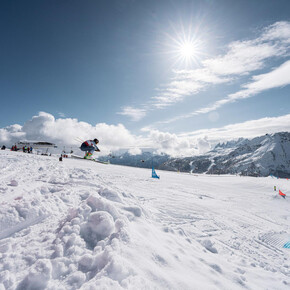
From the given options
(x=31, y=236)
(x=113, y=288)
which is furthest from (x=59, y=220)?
(x=113, y=288)

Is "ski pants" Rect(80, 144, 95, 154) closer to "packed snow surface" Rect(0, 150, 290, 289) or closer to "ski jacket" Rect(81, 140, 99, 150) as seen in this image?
"ski jacket" Rect(81, 140, 99, 150)

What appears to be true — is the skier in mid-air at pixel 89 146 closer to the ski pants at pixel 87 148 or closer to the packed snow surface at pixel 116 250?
the ski pants at pixel 87 148

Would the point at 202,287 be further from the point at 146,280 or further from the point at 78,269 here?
the point at 78,269

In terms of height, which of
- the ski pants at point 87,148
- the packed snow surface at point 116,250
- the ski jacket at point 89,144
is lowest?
the packed snow surface at point 116,250

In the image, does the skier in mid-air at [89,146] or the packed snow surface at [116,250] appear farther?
the skier in mid-air at [89,146]

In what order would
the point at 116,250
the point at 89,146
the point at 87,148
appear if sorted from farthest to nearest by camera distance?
the point at 89,146, the point at 87,148, the point at 116,250

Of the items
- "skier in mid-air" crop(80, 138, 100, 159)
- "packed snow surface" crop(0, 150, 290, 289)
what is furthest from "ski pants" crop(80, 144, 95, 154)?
"packed snow surface" crop(0, 150, 290, 289)

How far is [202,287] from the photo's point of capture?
320cm

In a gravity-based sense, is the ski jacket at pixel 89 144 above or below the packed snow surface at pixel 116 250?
above

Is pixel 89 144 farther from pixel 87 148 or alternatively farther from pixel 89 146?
pixel 87 148

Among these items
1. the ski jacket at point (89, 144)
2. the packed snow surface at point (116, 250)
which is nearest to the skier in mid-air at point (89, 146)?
the ski jacket at point (89, 144)

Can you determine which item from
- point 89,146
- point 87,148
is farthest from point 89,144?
point 87,148

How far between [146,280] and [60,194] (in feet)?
15.0

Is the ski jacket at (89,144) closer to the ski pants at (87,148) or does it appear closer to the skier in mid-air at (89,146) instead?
the skier in mid-air at (89,146)
